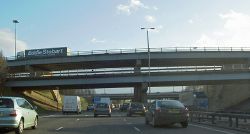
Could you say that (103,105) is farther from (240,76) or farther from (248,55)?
(248,55)

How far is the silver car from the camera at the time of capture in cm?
1794

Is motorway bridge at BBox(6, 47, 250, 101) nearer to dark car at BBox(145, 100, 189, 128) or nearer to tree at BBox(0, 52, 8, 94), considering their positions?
tree at BBox(0, 52, 8, 94)

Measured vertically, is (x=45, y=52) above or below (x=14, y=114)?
above

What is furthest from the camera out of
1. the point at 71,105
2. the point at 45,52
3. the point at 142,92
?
the point at 45,52

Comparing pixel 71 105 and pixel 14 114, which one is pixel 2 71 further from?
pixel 14 114

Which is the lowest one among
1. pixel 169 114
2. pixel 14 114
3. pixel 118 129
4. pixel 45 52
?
pixel 118 129

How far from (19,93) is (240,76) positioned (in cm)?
3860

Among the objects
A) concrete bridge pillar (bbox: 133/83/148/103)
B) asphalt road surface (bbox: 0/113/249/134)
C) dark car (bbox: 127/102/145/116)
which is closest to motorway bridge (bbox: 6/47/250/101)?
concrete bridge pillar (bbox: 133/83/148/103)

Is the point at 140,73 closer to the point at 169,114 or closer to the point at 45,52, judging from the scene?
the point at 45,52

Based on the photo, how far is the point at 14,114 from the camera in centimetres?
1803

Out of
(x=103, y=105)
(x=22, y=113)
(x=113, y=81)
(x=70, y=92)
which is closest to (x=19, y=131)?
(x=22, y=113)

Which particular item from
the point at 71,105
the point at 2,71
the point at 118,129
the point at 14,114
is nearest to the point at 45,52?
the point at 2,71

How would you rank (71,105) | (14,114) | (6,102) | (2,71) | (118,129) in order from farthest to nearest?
(2,71) < (71,105) < (118,129) < (6,102) < (14,114)

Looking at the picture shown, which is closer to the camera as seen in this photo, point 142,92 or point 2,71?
point 2,71
